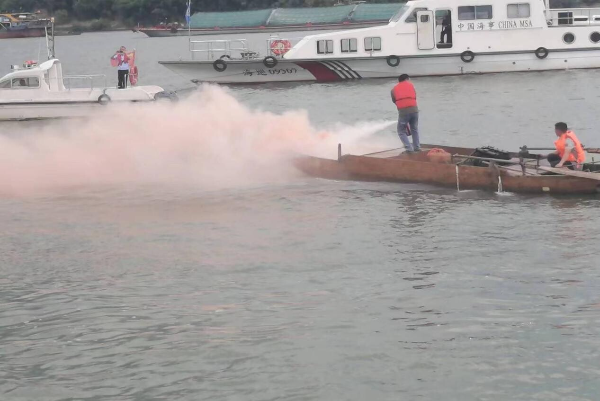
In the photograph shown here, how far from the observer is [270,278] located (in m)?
12.3

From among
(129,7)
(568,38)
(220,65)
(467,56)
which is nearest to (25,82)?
(220,65)

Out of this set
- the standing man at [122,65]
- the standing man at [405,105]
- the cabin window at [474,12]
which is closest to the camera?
the standing man at [405,105]

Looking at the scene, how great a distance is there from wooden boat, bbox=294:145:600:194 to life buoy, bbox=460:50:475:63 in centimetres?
1969

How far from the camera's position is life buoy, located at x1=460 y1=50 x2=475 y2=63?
125 ft

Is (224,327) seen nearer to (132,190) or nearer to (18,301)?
(18,301)

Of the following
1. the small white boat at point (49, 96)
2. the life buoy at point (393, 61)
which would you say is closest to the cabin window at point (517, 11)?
the life buoy at point (393, 61)

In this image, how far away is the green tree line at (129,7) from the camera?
117 metres

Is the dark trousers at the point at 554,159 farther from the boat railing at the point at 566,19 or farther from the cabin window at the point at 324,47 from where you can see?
the boat railing at the point at 566,19

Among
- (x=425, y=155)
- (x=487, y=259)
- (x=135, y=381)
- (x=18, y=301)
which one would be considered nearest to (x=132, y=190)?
(x=425, y=155)

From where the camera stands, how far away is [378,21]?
278 ft

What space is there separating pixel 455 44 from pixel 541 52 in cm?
330

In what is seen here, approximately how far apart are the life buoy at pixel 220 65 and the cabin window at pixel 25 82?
37.9ft

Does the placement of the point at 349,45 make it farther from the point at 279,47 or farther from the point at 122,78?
the point at 122,78

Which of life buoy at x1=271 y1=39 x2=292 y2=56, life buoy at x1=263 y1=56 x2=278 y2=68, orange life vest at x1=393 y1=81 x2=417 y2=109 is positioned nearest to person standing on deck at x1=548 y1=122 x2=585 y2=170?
orange life vest at x1=393 y1=81 x2=417 y2=109
